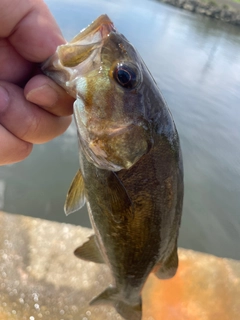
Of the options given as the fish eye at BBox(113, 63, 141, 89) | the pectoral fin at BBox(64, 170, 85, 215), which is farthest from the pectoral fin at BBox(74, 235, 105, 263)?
the fish eye at BBox(113, 63, 141, 89)

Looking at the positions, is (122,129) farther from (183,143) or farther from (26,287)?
(183,143)

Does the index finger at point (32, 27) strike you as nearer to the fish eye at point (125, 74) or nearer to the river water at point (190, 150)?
the fish eye at point (125, 74)

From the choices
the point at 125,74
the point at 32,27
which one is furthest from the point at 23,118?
the point at 125,74

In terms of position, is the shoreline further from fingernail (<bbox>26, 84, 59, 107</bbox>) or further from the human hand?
fingernail (<bbox>26, 84, 59, 107</bbox>)

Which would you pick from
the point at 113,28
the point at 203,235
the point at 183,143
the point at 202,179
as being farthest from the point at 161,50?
the point at 113,28

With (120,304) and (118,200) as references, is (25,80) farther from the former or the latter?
(120,304)

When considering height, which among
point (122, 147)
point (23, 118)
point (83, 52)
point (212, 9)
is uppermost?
point (83, 52)
